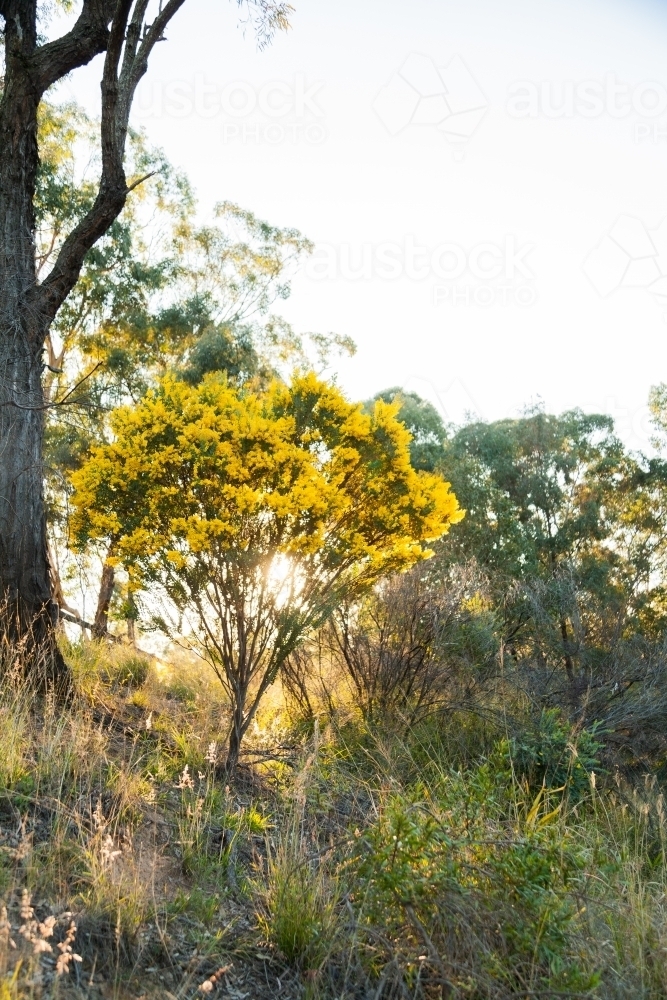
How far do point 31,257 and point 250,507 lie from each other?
3.02 meters

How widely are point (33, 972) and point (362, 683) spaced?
4.73m

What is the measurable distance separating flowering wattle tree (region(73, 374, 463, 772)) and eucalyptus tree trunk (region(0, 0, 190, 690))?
577mm

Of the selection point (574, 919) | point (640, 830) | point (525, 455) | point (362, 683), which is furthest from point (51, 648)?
point (525, 455)

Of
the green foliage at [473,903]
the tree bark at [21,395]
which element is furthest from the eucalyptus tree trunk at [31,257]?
the green foliage at [473,903]

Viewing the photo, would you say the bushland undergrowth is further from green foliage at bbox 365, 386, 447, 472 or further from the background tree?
green foliage at bbox 365, 386, 447, 472

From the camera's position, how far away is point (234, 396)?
566cm

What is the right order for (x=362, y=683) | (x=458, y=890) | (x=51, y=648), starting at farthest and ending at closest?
(x=362, y=683) → (x=51, y=648) → (x=458, y=890)

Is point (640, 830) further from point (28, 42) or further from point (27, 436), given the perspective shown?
point (28, 42)

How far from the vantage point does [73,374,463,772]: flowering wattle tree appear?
5297 mm

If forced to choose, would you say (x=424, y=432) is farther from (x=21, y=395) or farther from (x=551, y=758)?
(x=21, y=395)

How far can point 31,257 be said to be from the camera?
20.7ft

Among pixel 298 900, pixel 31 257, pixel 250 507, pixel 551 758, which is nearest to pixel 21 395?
pixel 31 257

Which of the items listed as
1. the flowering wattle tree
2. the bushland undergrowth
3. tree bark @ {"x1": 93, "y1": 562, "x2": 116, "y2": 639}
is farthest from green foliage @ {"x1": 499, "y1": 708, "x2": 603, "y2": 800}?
tree bark @ {"x1": 93, "y1": 562, "x2": 116, "y2": 639}

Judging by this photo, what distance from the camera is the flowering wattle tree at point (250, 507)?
209 inches
